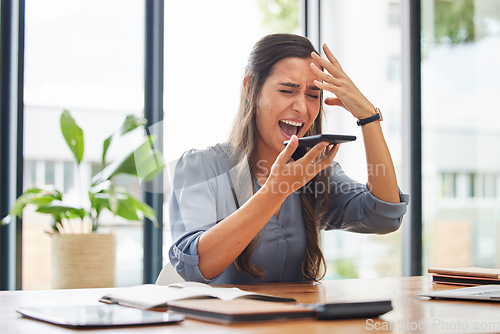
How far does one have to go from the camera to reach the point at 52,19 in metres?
2.96

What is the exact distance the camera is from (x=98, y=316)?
837 mm

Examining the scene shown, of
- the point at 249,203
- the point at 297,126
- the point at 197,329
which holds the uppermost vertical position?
the point at 297,126

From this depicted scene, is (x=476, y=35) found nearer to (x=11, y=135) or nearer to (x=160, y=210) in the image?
(x=160, y=210)

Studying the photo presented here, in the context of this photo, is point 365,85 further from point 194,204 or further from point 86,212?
point 194,204

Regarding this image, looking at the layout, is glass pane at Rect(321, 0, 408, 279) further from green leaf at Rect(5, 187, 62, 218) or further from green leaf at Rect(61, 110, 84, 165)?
green leaf at Rect(5, 187, 62, 218)

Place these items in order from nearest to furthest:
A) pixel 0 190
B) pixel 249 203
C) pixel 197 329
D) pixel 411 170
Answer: pixel 197 329, pixel 249 203, pixel 0 190, pixel 411 170

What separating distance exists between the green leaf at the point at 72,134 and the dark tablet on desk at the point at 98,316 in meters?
1.79

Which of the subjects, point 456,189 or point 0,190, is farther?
point 456,189

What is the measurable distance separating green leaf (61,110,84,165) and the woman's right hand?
5.05 ft

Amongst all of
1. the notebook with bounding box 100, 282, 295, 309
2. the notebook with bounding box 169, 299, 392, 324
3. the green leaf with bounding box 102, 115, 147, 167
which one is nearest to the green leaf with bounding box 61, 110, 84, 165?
the green leaf with bounding box 102, 115, 147, 167

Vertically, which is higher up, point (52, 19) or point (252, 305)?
point (52, 19)

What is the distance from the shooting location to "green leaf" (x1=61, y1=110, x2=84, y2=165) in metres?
2.62

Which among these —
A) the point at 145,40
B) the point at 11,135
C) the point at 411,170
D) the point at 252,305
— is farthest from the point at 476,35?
the point at 252,305

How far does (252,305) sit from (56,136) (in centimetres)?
231
